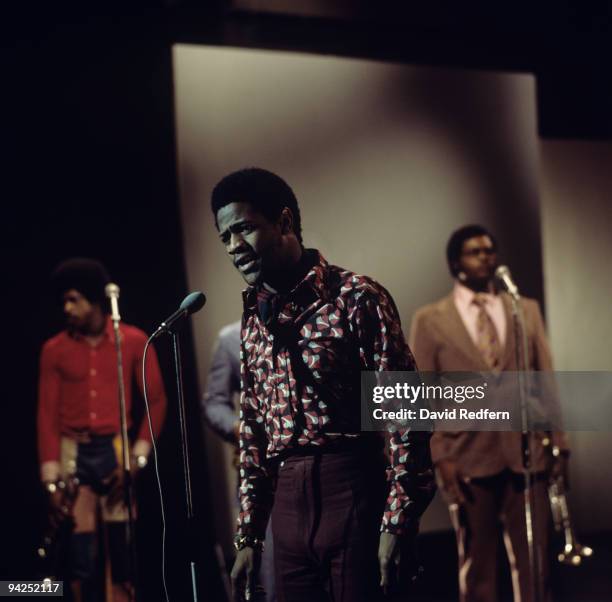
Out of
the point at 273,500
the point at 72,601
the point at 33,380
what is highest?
the point at 33,380

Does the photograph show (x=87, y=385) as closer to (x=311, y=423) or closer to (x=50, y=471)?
(x=50, y=471)

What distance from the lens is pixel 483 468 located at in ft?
12.7

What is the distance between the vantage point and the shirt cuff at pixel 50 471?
392 cm

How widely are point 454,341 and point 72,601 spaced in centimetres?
215

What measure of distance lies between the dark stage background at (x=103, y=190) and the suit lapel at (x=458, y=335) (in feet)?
4.03

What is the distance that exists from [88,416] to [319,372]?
1.97 m

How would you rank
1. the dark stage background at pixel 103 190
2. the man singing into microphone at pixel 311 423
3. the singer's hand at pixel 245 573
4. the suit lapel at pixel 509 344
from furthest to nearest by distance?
the dark stage background at pixel 103 190 → the suit lapel at pixel 509 344 → the singer's hand at pixel 245 573 → the man singing into microphone at pixel 311 423

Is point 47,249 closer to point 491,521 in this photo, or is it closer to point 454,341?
point 454,341

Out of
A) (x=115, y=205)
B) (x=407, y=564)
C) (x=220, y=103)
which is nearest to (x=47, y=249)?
(x=115, y=205)

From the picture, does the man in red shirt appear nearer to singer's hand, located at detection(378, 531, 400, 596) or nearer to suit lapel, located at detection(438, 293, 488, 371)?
suit lapel, located at detection(438, 293, 488, 371)

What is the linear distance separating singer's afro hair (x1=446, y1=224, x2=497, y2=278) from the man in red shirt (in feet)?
5.07

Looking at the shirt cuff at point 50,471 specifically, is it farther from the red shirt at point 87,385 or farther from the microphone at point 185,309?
the microphone at point 185,309

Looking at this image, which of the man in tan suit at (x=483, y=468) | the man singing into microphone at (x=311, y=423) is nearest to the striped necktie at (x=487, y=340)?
the man in tan suit at (x=483, y=468)

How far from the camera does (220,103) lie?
4.41 meters
